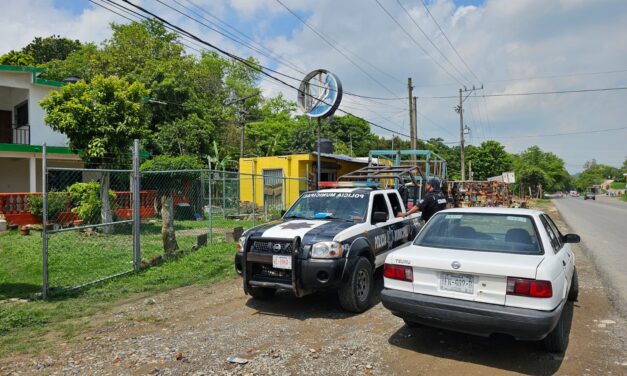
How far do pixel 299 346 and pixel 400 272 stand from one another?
134 cm

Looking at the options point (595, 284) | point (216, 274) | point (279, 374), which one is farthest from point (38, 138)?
point (595, 284)

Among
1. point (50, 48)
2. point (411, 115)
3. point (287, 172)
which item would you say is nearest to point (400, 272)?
point (287, 172)

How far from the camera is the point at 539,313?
3.78 meters

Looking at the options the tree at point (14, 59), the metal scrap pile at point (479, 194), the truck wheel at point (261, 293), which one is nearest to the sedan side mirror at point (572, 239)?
the truck wheel at point (261, 293)

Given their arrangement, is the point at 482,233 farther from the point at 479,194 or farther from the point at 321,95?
the point at 479,194

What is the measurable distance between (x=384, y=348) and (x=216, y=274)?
4511 millimetres

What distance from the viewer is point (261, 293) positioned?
627 cm

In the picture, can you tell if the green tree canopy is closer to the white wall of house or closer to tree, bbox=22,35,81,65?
the white wall of house

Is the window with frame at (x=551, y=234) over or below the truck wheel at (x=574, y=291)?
over

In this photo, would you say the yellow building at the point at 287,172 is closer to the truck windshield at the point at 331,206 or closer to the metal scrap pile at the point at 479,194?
the metal scrap pile at the point at 479,194

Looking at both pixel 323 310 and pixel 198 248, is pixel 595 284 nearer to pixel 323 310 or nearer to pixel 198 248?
pixel 323 310

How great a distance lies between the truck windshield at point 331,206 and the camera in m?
6.63

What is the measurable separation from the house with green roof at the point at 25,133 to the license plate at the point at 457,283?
56.0 ft

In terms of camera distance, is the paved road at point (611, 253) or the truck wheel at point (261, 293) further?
the paved road at point (611, 253)
